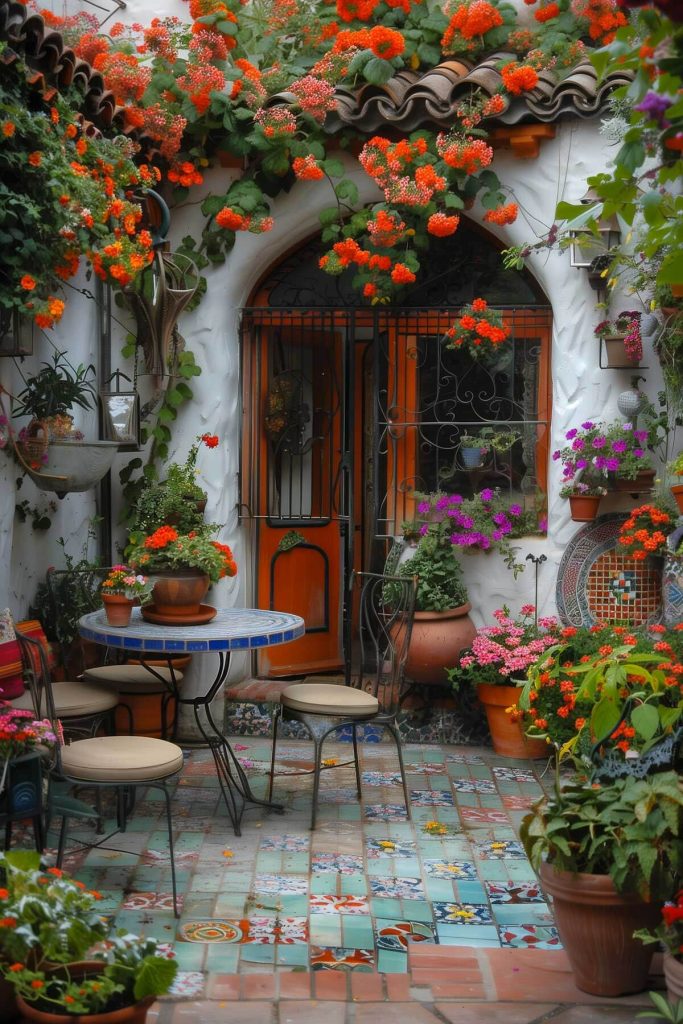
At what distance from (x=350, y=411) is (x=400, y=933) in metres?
3.63

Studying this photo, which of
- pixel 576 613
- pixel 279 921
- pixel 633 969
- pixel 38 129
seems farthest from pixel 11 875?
pixel 576 613

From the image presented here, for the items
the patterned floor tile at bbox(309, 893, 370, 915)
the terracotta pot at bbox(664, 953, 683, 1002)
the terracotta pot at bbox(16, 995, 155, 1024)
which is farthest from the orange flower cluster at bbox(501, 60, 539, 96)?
the terracotta pot at bbox(16, 995, 155, 1024)

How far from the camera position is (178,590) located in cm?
557

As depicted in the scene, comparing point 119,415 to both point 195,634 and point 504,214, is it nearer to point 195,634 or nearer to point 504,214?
point 195,634

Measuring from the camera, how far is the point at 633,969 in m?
3.78

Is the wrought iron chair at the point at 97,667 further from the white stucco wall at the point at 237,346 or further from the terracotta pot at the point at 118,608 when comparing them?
the terracotta pot at the point at 118,608

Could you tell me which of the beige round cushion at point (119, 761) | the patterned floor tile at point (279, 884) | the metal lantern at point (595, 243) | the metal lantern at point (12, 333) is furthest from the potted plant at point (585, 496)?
the metal lantern at point (12, 333)

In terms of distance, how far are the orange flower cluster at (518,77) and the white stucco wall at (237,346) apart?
409 millimetres

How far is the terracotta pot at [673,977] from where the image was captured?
3469 mm

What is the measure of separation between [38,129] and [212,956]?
3265 mm

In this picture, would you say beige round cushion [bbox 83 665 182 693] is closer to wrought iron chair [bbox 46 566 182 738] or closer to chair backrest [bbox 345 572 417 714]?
wrought iron chair [bbox 46 566 182 738]

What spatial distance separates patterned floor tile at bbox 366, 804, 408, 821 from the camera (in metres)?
5.72

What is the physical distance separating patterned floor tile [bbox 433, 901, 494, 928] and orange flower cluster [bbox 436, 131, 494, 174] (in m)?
3.90

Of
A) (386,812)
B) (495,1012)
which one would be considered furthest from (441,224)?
(495,1012)
